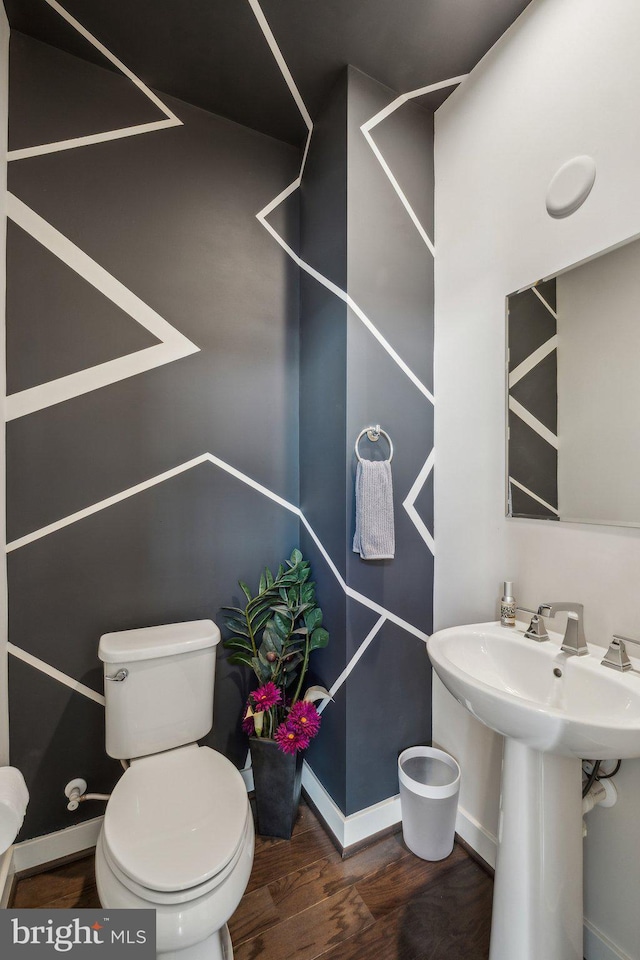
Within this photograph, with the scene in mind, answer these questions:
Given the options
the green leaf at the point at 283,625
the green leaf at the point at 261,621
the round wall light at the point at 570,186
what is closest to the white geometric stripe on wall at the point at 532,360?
the round wall light at the point at 570,186

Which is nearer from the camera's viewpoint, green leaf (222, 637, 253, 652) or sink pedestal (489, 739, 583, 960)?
sink pedestal (489, 739, 583, 960)

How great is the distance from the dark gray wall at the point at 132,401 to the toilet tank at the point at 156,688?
210 mm

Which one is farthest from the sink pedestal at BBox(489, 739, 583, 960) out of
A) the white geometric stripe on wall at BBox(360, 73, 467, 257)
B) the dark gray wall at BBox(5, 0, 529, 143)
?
the dark gray wall at BBox(5, 0, 529, 143)

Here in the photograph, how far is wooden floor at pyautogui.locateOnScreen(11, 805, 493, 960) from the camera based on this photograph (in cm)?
118

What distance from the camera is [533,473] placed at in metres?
1.31

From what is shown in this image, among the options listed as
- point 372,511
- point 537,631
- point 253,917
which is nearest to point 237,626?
point 372,511

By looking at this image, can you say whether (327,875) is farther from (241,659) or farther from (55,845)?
(55,845)

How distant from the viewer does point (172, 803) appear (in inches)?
45.1

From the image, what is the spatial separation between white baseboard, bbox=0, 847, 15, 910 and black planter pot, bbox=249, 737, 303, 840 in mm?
753

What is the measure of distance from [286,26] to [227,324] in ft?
3.12

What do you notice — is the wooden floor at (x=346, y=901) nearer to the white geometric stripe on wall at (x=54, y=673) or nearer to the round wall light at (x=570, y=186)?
the white geometric stripe on wall at (x=54, y=673)

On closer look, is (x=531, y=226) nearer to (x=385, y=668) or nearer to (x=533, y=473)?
(x=533, y=473)

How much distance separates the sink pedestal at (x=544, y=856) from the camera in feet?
3.20

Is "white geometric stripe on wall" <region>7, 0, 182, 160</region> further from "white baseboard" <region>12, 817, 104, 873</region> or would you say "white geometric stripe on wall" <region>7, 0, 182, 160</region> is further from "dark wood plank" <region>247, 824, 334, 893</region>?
"dark wood plank" <region>247, 824, 334, 893</region>
